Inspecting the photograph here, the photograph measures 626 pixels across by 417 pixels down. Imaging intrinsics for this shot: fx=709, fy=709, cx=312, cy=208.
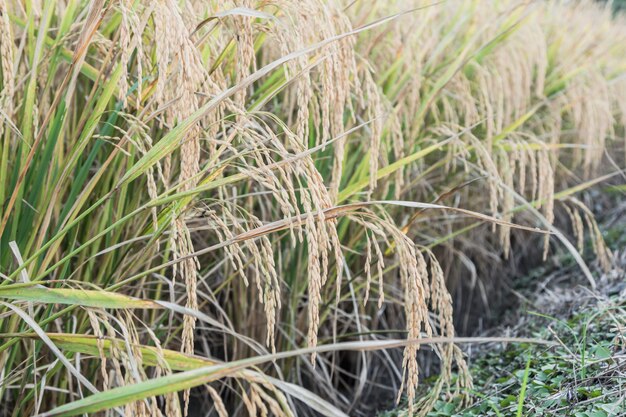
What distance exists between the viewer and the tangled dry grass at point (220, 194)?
1.08 m

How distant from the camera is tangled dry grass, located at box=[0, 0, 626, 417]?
108 cm

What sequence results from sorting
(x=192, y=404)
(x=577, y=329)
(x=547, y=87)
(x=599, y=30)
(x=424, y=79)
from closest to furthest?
(x=577, y=329) → (x=192, y=404) → (x=424, y=79) → (x=547, y=87) → (x=599, y=30)

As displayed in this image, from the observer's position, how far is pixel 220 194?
132cm

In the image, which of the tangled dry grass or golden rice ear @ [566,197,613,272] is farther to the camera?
golden rice ear @ [566,197,613,272]

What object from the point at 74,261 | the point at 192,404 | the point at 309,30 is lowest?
the point at 192,404

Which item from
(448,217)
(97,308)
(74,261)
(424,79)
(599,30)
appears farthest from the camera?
(599,30)

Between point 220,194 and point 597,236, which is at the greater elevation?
point 220,194

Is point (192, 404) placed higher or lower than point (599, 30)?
lower

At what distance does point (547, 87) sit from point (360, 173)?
1407 mm

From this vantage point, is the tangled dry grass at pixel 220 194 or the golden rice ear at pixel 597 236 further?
the golden rice ear at pixel 597 236

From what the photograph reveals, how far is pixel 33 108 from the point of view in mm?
1396

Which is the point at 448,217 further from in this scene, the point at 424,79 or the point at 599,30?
the point at 599,30

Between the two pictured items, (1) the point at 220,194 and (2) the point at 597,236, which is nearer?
(1) the point at 220,194

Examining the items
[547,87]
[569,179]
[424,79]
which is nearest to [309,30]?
[424,79]
